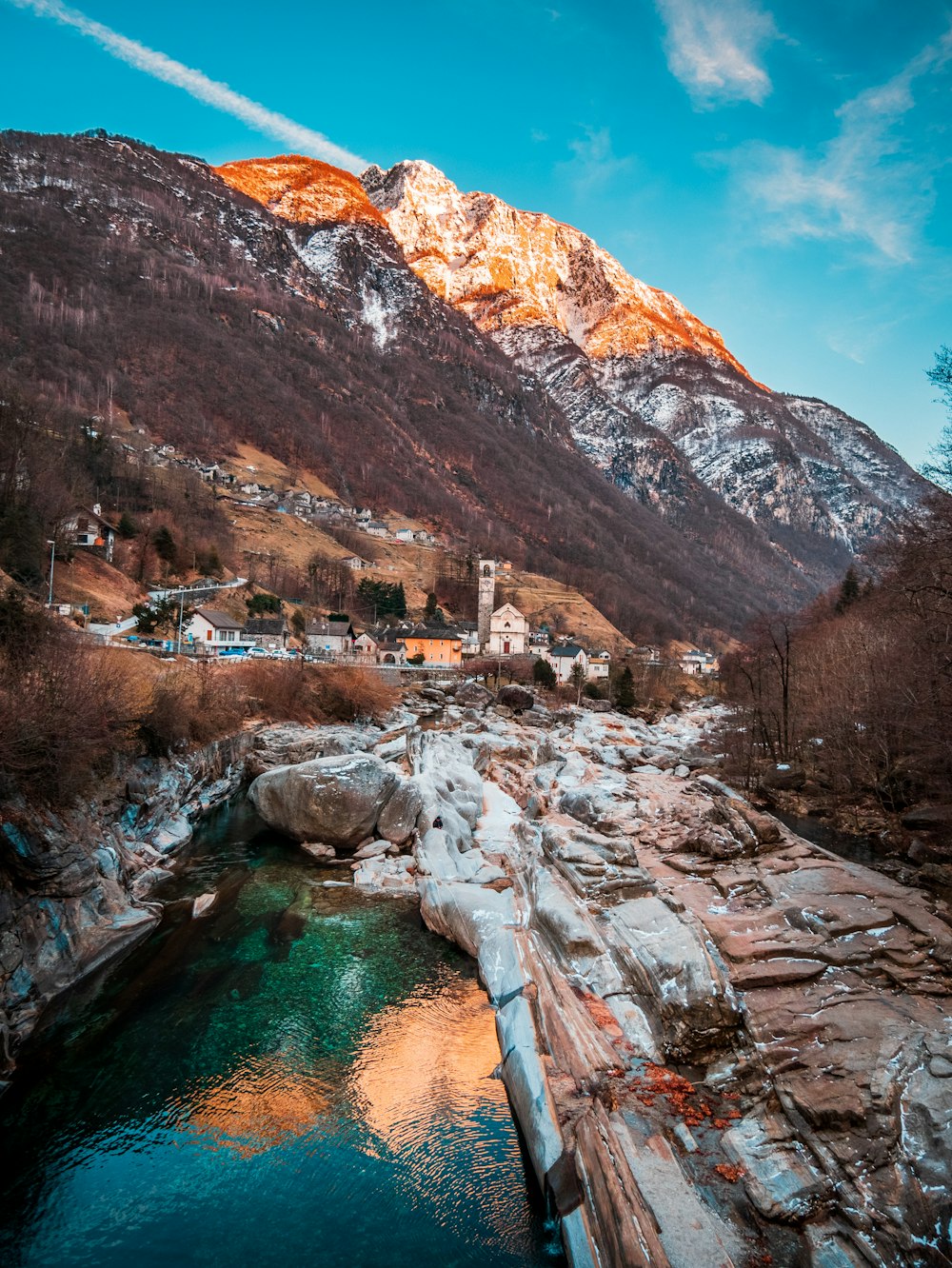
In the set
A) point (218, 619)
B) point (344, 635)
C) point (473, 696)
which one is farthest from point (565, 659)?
point (218, 619)

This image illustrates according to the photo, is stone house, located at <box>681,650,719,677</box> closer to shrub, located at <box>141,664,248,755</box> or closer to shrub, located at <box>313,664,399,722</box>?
shrub, located at <box>313,664,399,722</box>

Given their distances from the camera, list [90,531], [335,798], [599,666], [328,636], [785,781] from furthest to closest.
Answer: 1. [599,666]
2. [328,636]
3. [90,531]
4. [785,781]
5. [335,798]

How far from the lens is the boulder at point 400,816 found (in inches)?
955

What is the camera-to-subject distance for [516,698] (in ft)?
210

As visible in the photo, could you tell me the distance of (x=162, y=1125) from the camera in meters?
10.5

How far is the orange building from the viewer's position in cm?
8644

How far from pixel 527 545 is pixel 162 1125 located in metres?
170

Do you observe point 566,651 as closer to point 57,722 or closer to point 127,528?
point 127,528

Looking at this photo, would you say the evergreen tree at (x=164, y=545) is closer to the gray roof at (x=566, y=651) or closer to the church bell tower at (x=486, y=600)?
the church bell tower at (x=486, y=600)

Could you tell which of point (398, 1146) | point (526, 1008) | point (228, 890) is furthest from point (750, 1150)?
point (228, 890)

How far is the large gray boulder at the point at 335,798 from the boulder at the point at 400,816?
0.23 m

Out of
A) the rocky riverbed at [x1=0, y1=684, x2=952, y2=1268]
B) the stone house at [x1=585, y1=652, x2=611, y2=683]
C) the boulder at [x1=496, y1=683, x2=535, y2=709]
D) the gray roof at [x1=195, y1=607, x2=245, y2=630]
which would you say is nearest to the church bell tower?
the stone house at [x1=585, y1=652, x2=611, y2=683]

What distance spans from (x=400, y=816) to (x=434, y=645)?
208ft

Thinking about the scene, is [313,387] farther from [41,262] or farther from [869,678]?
[869,678]
